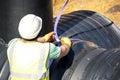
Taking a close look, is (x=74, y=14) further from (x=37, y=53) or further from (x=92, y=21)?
(x=37, y=53)

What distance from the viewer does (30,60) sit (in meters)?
4.47

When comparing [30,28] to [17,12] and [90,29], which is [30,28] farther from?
[90,29]

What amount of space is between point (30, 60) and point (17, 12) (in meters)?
1.54

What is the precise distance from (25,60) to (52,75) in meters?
0.69

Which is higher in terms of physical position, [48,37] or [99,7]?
[48,37]

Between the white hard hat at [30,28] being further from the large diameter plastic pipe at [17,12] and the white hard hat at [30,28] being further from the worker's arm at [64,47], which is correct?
the large diameter plastic pipe at [17,12]

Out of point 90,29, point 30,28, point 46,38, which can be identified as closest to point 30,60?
point 30,28

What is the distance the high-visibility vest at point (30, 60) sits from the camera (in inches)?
176

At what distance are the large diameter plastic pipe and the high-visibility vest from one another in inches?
50.8

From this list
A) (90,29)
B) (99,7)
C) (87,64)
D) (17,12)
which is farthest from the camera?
(99,7)

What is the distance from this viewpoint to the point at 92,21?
728 cm

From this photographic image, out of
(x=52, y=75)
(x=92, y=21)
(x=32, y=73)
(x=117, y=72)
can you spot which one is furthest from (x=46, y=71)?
(x=92, y=21)

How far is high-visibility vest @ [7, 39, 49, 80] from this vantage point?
4.47 metres

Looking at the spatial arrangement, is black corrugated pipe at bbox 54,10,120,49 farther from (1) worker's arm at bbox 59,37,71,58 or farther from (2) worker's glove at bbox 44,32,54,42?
(1) worker's arm at bbox 59,37,71,58
